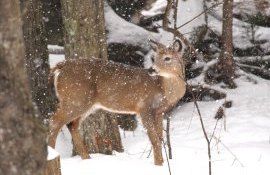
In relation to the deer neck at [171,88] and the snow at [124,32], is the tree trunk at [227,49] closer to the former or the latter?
the snow at [124,32]

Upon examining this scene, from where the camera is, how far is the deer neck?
23.5 ft

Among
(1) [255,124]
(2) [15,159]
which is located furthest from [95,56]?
(2) [15,159]

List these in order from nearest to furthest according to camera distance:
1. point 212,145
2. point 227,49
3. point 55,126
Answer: point 55,126 → point 212,145 → point 227,49

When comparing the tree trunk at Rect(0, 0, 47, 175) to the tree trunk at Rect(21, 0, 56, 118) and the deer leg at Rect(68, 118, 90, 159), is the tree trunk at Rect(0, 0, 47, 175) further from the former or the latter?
the tree trunk at Rect(21, 0, 56, 118)

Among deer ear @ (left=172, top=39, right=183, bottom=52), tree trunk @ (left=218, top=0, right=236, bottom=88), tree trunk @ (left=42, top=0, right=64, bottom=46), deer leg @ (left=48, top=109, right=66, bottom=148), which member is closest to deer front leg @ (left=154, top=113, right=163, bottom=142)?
deer ear @ (left=172, top=39, right=183, bottom=52)

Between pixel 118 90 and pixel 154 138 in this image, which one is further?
pixel 118 90

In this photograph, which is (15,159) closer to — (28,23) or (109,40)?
(28,23)

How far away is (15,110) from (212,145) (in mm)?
5147

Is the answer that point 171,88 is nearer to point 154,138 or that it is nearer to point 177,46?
point 177,46

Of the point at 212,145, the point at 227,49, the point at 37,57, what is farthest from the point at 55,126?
the point at 227,49

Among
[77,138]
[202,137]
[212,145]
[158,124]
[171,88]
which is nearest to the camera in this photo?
[77,138]

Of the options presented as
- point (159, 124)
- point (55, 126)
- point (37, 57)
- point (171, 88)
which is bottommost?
point (159, 124)

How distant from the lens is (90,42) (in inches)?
271

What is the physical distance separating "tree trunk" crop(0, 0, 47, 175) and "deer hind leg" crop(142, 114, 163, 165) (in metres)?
4.05
